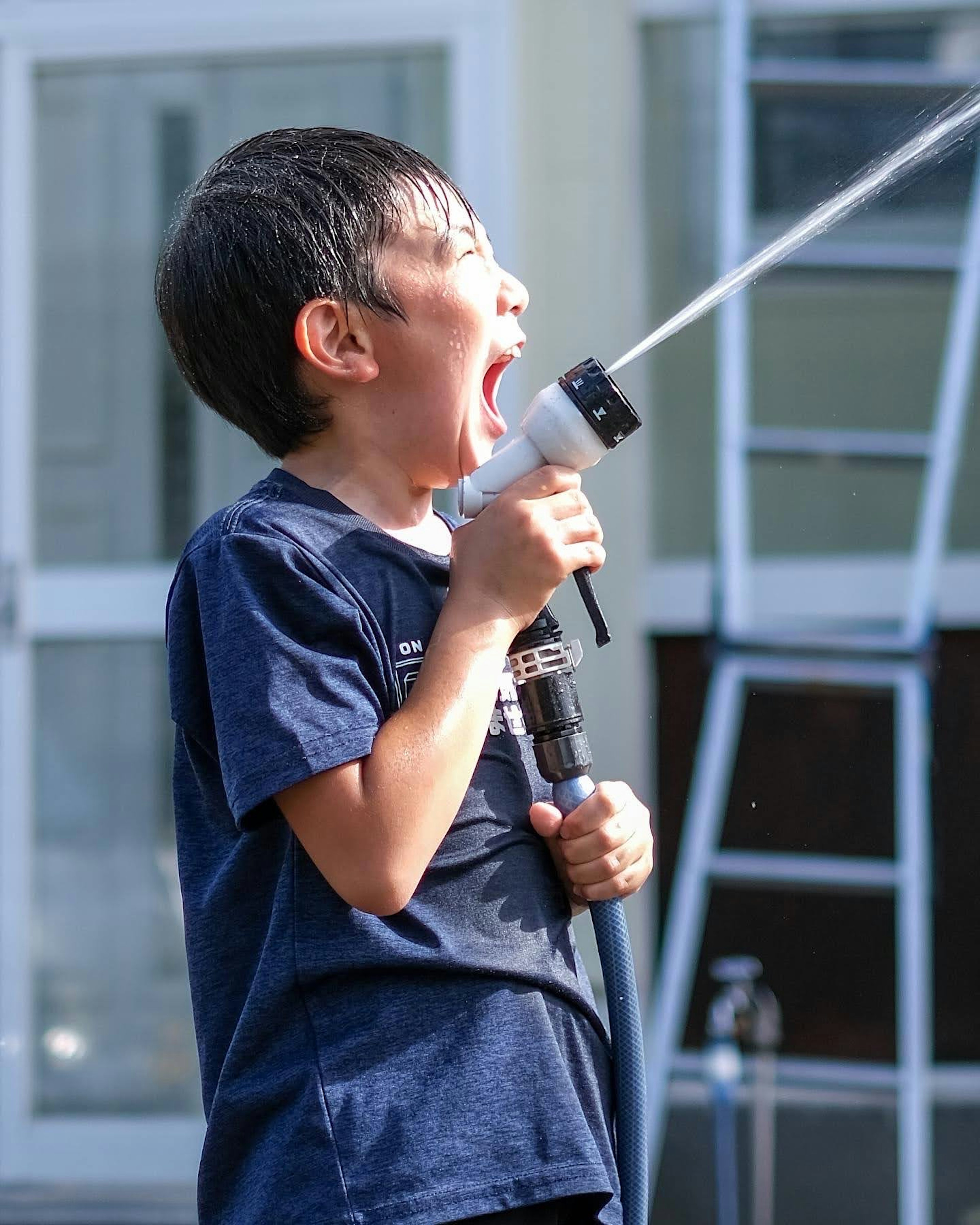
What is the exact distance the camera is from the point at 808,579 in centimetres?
243

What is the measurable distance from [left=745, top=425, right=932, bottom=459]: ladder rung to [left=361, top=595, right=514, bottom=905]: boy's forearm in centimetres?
156

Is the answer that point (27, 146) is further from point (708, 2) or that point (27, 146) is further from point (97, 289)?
point (708, 2)

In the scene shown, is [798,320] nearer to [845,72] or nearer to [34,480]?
[845,72]

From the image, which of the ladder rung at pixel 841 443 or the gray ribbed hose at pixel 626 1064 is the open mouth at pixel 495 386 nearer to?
the gray ribbed hose at pixel 626 1064

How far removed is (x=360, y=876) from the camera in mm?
822

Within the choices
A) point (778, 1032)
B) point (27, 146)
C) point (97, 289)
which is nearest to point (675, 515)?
point (778, 1032)

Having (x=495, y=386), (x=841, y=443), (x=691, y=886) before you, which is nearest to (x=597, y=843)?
(x=495, y=386)

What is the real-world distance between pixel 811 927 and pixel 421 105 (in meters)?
1.48

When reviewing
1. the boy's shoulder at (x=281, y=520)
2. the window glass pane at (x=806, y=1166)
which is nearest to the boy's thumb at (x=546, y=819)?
the boy's shoulder at (x=281, y=520)

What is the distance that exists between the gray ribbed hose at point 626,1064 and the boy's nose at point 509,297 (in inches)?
12.4

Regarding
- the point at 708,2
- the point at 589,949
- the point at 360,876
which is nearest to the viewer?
the point at 360,876

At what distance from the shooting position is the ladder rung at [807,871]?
7.46 feet

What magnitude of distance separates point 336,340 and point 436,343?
6 cm

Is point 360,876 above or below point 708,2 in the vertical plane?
below
